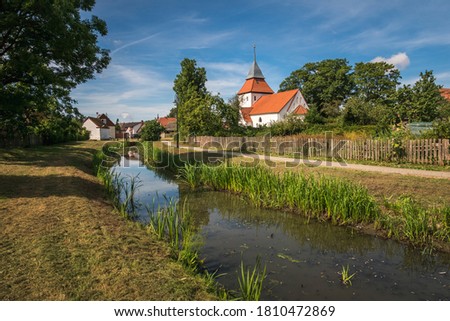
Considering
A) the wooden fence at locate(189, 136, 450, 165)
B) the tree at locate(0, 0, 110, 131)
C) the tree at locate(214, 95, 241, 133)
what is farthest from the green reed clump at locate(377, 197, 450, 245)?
the tree at locate(214, 95, 241, 133)

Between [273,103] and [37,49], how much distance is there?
54287 millimetres

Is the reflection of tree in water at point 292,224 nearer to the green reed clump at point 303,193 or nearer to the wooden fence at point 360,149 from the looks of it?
A: the green reed clump at point 303,193

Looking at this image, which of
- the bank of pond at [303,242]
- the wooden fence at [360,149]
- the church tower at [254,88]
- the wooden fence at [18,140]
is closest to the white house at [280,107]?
the church tower at [254,88]

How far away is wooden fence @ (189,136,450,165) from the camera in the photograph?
45.0ft

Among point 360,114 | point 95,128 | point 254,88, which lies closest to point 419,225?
point 360,114

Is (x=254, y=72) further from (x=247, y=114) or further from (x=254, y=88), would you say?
(x=247, y=114)

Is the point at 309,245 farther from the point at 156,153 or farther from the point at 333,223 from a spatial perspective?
the point at 156,153

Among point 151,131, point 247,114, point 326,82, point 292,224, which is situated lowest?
Result: point 292,224

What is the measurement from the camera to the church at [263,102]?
60812 mm

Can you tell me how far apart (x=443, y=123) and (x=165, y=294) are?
16.0 m

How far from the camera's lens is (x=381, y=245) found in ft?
21.4

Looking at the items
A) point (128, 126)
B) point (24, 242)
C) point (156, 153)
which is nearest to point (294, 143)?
point (156, 153)

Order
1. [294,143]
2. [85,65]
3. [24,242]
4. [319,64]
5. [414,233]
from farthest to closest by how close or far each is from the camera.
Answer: [319,64]
[294,143]
[85,65]
[414,233]
[24,242]

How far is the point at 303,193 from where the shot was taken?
859cm
